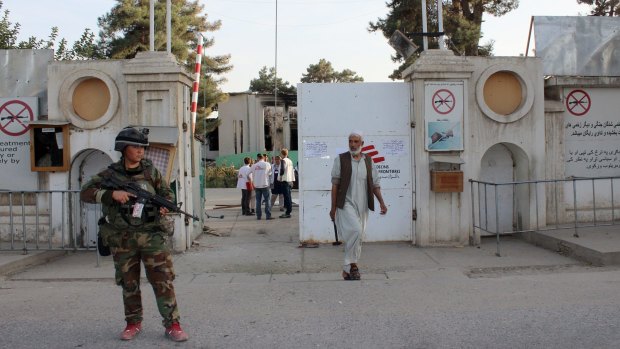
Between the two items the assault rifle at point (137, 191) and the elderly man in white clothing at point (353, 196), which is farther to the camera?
the elderly man in white clothing at point (353, 196)

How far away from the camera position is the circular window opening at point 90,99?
30.5ft

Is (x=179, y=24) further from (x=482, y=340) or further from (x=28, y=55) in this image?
(x=482, y=340)

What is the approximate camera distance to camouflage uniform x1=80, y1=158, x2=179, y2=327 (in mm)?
4746

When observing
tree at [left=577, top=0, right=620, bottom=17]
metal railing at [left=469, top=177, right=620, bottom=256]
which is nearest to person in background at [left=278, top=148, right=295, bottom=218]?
metal railing at [left=469, top=177, right=620, bottom=256]

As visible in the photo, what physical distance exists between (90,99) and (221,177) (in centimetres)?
2023

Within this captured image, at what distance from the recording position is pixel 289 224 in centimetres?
1277

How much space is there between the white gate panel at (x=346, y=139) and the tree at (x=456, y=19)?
1360 centimetres

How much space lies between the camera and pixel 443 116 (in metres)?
9.46

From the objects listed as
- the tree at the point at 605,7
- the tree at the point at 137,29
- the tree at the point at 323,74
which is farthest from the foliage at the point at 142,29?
the tree at the point at 323,74

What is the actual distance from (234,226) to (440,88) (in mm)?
5553

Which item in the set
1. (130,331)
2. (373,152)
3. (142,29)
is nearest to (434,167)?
(373,152)

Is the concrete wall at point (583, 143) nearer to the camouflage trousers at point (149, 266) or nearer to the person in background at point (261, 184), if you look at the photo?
the person in background at point (261, 184)

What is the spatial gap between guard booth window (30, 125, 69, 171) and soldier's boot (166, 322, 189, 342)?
5326 millimetres

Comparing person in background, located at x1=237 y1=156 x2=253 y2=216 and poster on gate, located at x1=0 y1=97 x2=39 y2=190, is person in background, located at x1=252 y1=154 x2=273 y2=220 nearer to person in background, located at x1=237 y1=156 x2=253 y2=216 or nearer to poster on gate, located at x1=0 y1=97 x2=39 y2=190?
person in background, located at x1=237 y1=156 x2=253 y2=216
